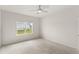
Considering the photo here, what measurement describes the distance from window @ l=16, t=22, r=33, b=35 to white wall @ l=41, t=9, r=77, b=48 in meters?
1.44

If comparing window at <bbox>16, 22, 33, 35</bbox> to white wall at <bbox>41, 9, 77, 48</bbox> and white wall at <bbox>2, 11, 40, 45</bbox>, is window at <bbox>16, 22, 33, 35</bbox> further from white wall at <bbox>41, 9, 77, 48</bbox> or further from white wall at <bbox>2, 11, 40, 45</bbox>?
white wall at <bbox>41, 9, 77, 48</bbox>

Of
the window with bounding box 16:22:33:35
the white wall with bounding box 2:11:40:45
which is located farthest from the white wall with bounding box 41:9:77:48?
the white wall with bounding box 2:11:40:45

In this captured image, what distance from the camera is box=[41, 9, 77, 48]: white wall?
4.45m

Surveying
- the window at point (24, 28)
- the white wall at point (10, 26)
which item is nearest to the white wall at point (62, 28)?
the window at point (24, 28)

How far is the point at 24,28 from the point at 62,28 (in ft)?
10.8

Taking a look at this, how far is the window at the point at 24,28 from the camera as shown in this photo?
246 inches

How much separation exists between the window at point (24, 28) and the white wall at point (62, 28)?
56.6 inches

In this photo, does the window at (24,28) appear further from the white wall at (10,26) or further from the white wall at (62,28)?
the white wall at (62,28)

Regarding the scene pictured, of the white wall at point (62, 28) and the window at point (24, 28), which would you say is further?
the window at point (24, 28)

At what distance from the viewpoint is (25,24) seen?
673 cm

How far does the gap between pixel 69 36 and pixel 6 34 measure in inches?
166

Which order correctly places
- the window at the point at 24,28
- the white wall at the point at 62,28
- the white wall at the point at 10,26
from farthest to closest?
1. the window at the point at 24,28
2. the white wall at the point at 10,26
3. the white wall at the point at 62,28
